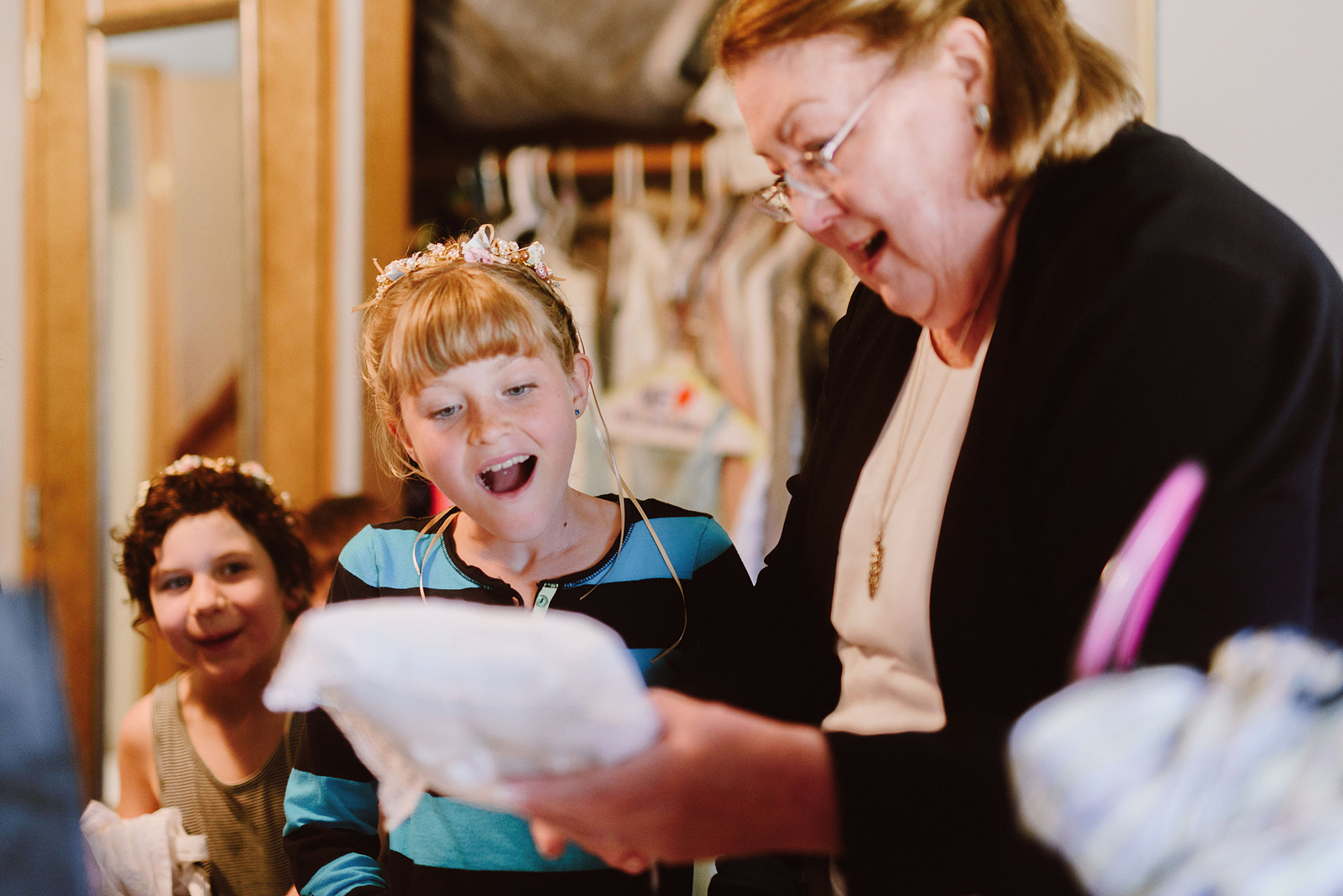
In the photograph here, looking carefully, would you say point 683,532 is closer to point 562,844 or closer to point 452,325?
point 452,325

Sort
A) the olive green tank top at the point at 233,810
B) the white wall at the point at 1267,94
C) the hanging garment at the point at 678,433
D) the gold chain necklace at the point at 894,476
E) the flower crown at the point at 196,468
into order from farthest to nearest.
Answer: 1. the hanging garment at the point at 678,433
2. the flower crown at the point at 196,468
3. the white wall at the point at 1267,94
4. the olive green tank top at the point at 233,810
5. the gold chain necklace at the point at 894,476


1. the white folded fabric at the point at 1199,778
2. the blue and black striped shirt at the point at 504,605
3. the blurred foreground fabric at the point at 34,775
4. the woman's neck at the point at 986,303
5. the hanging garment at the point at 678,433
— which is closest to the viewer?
the white folded fabric at the point at 1199,778

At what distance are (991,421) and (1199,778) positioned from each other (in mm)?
277

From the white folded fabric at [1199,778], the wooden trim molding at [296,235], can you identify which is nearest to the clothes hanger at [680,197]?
the wooden trim molding at [296,235]

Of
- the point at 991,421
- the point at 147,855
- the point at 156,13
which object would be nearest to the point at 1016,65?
the point at 991,421

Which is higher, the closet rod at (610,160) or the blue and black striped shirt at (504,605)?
the closet rod at (610,160)

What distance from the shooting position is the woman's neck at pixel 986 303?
79 cm

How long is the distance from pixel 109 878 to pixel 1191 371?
1231 millimetres

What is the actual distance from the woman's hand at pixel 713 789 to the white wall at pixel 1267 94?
1.22 meters

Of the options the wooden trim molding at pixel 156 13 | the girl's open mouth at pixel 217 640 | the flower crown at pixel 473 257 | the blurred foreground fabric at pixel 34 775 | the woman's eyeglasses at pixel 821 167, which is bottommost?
the girl's open mouth at pixel 217 640

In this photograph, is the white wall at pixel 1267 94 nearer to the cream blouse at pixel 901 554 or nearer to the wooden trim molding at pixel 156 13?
the cream blouse at pixel 901 554

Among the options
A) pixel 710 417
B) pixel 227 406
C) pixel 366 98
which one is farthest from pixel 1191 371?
pixel 227 406

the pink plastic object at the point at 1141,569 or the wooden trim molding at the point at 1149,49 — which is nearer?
the pink plastic object at the point at 1141,569

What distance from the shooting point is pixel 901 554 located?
2.84ft
